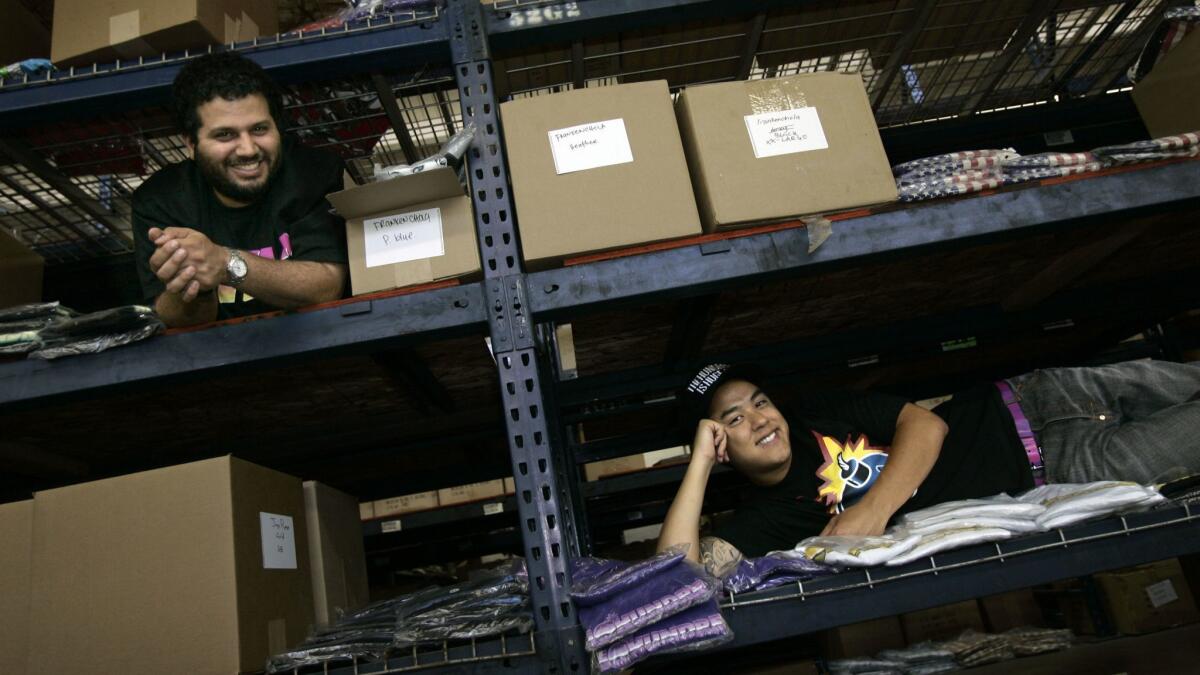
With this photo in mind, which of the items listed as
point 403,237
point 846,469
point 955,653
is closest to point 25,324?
point 403,237

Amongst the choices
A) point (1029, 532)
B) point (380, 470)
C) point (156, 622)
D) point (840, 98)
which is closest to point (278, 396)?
point (156, 622)

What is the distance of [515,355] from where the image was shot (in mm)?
1188

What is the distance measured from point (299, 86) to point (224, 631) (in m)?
1.13

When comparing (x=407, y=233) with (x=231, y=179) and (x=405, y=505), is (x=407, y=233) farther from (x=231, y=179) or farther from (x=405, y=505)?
(x=405, y=505)

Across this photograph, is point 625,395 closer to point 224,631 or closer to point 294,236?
point 294,236

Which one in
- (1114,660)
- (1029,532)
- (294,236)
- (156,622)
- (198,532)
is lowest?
(1114,660)

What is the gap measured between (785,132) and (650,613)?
32.7 inches

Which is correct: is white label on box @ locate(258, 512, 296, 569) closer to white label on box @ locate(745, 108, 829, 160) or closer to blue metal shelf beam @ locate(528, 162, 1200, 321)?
blue metal shelf beam @ locate(528, 162, 1200, 321)

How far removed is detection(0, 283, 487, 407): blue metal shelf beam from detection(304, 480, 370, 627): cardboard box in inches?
15.3

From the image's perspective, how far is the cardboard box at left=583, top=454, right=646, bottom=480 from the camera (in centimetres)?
280

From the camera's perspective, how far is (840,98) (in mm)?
1340

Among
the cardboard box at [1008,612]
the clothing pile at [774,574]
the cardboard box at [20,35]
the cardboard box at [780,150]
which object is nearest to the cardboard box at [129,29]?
the cardboard box at [20,35]

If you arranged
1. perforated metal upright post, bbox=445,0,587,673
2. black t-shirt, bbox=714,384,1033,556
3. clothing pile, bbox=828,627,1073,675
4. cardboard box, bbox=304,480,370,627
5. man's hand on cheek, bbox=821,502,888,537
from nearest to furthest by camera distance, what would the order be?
perforated metal upright post, bbox=445,0,587,673 → man's hand on cheek, bbox=821,502,888,537 → cardboard box, bbox=304,480,370,627 → black t-shirt, bbox=714,384,1033,556 → clothing pile, bbox=828,627,1073,675

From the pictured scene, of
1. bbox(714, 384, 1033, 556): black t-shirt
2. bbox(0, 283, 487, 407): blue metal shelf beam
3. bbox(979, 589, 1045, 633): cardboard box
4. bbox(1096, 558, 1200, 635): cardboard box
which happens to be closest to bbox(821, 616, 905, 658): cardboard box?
bbox(979, 589, 1045, 633): cardboard box
